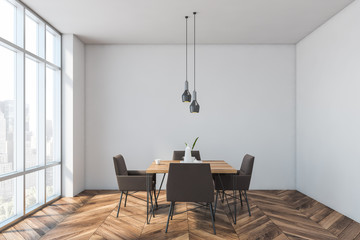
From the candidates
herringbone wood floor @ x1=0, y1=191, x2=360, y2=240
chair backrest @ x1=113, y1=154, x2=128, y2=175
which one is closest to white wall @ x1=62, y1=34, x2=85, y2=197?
herringbone wood floor @ x1=0, y1=191, x2=360, y2=240

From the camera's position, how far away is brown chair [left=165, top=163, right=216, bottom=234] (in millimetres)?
3248

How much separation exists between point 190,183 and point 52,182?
2.84 meters

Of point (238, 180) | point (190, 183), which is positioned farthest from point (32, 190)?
point (238, 180)

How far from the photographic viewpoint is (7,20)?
12.1ft

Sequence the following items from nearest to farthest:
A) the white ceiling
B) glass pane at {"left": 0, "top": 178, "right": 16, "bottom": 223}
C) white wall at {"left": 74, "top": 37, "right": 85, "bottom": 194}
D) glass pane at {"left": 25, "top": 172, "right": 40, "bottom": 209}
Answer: glass pane at {"left": 0, "top": 178, "right": 16, "bottom": 223}, the white ceiling, glass pane at {"left": 25, "top": 172, "right": 40, "bottom": 209}, white wall at {"left": 74, "top": 37, "right": 85, "bottom": 194}

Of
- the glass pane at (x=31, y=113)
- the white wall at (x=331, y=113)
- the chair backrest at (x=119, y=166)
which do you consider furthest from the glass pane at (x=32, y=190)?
the white wall at (x=331, y=113)

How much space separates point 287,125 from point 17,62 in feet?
15.9

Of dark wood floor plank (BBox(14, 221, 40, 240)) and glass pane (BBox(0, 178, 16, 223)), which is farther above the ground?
glass pane (BBox(0, 178, 16, 223))

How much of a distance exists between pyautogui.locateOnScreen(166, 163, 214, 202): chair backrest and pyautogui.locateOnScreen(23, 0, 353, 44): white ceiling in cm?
225

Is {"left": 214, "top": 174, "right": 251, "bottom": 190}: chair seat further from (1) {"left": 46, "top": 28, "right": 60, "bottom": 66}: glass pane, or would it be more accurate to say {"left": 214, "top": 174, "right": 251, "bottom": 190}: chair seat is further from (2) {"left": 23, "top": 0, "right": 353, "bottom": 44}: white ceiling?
(1) {"left": 46, "top": 28, "right": 60, "bottom": 66}: glass pane

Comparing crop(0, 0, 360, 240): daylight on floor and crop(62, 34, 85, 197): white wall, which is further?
crop(62, 34, 85, 197): white wall

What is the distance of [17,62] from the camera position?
3893 mm

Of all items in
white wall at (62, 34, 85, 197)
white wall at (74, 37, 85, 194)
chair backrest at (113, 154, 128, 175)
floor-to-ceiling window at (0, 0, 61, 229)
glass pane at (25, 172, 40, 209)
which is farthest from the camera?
white wall at (74, 37, 85, 194)

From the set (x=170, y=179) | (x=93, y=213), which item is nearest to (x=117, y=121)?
(x=93, y=213)
